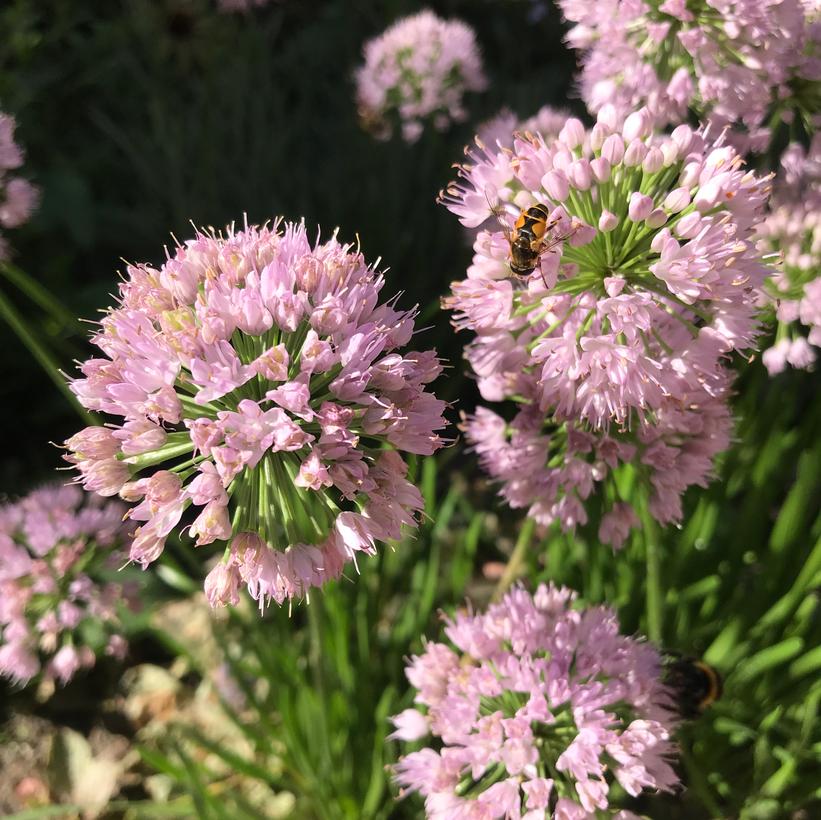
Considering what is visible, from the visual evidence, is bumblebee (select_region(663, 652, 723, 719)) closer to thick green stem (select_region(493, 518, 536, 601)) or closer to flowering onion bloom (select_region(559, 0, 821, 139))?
thick green stem (select_region(493, 518, 536, 601))

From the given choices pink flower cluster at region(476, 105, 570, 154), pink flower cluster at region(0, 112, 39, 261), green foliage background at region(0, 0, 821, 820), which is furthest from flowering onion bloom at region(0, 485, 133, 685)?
pink flower cluster at region(476, 105, 570, 154)

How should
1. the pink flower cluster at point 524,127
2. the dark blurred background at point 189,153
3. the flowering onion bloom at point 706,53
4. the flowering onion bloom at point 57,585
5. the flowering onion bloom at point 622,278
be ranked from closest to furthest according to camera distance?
the flowering onion bloom at point 622,278 < the flowering onion bloom at point 706,53 < the flowering onion bloom at point 57,585 < the pink flower cluster at point 524,127 < the dark blurred background at point 189,153

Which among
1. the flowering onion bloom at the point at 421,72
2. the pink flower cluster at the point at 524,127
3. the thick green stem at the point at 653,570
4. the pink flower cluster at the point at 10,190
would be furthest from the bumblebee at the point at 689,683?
the flowering onion bloom at the point at 421,72

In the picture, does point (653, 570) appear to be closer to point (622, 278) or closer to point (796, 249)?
point (622, 278)

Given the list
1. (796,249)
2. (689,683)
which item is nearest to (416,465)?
(689,683)

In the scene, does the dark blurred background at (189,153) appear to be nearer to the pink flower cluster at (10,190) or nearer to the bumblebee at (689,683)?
the pink flower cluster at (10,190)

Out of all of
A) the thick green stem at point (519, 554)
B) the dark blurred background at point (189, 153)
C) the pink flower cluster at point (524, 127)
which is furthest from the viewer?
the dark blurred background at point (189, 153)
